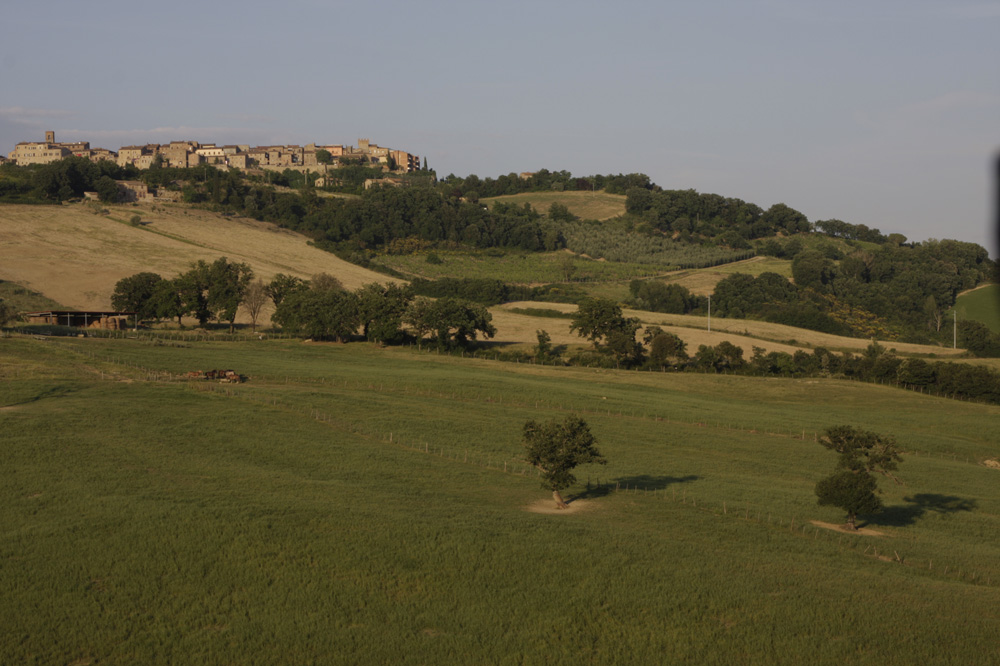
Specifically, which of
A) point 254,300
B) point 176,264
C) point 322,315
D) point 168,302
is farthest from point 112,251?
point 322,315

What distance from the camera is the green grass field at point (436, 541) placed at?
27.4 meters

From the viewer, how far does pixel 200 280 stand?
119375mm

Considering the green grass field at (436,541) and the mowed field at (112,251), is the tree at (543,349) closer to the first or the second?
the green grass field at (436,541)

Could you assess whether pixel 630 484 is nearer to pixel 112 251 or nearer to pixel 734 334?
pixel 734 334

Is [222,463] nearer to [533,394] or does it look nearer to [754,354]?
[533,394]

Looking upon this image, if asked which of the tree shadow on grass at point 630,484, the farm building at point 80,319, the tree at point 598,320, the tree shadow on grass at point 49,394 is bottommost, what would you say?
the tree shadow on grass at point 630,484

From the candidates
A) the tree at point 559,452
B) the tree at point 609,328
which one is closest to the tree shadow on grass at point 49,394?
the tree at point 559,452

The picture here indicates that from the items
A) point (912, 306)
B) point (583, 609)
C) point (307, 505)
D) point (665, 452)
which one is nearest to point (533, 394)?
point (665, 452)

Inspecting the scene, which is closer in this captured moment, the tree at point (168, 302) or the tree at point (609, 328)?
the tree at point (609, 328)

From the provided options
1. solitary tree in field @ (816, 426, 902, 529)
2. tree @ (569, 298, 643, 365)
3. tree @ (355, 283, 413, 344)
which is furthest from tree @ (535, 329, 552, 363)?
solitary tree in field @ (816, 426, 902, 529)

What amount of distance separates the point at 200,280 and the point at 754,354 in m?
75.0

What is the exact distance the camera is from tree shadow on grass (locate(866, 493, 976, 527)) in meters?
47.5

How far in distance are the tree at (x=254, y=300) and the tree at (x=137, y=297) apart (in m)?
12.1

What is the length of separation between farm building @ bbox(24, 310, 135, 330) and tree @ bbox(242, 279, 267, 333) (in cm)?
1618
